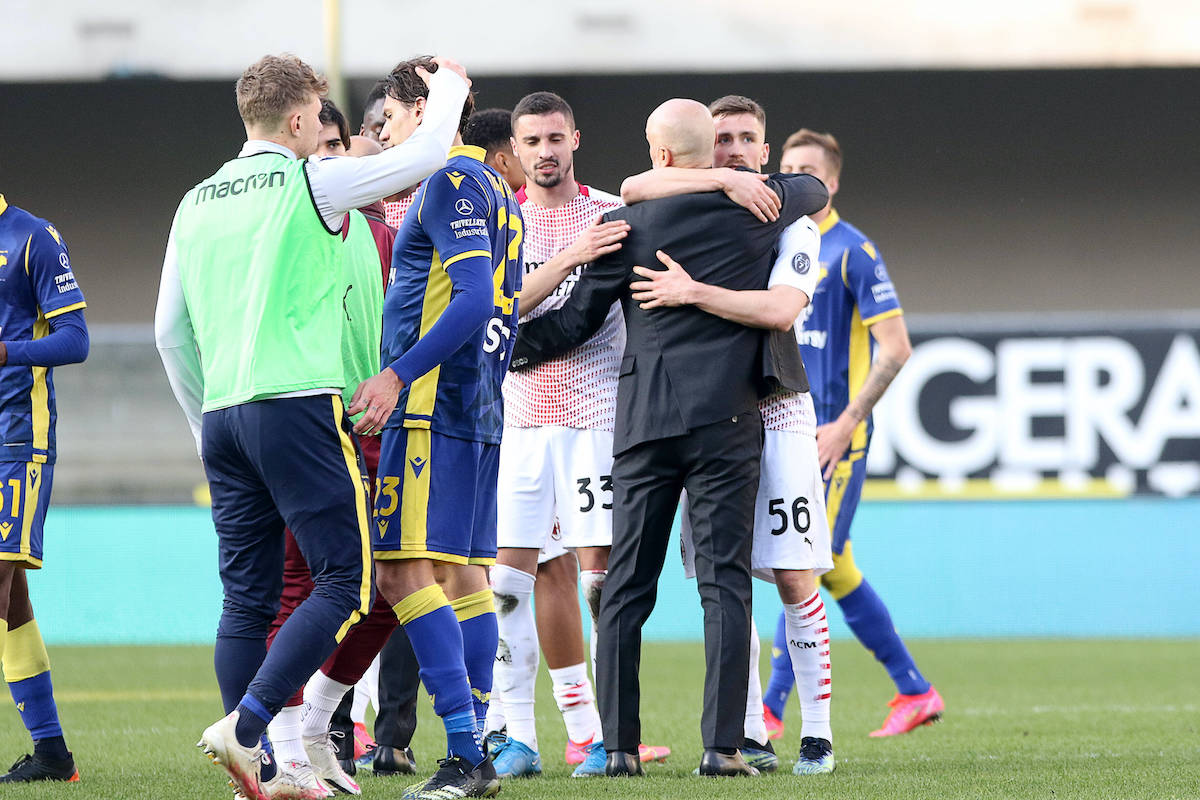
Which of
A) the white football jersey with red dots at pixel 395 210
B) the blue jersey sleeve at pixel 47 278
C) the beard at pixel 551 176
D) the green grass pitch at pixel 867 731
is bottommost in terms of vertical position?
the green grass pitch at pixel 867 731

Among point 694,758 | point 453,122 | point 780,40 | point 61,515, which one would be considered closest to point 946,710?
point 694,758

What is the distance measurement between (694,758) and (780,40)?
33.6ft

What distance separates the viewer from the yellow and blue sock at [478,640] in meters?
4.28

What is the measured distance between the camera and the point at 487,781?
396 centimetres

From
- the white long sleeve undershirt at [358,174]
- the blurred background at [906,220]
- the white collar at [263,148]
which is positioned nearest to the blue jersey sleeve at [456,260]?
the white long sleeve undershirt at [358,174]

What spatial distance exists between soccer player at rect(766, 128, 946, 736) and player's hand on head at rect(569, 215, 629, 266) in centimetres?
175

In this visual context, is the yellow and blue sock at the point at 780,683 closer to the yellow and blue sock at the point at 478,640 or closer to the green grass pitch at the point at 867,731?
the green grass pitch at the point at 867,731

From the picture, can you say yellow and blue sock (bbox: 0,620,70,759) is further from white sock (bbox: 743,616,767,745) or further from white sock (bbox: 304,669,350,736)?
white sock (bbox: 743,616,767,745)

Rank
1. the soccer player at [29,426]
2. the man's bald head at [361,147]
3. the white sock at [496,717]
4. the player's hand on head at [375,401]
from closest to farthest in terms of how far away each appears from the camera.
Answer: the player's hand on head at [375,401]
the soccer player at [29,426]
the white sock at [496,717]
the man's bald head at [361,147]

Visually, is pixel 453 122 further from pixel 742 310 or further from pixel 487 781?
pixel 487 781

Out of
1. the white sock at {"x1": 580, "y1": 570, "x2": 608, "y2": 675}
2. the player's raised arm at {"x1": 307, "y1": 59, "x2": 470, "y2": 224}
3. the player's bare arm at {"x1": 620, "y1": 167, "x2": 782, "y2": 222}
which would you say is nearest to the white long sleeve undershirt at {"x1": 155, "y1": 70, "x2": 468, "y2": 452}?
the player's raised arm at {"x1": 307, "y1": 59, "x2": 470, "y2": 224}

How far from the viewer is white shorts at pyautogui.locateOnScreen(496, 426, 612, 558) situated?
5.05 m

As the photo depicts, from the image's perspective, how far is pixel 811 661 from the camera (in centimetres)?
476

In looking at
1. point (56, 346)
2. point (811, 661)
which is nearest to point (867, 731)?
point (811, 661)
